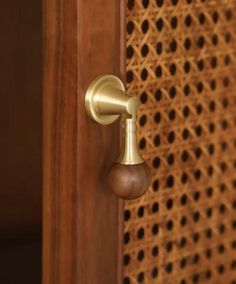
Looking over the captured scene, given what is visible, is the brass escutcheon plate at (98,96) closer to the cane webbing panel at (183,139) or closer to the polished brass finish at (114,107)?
the polished brass finish at (114,107)

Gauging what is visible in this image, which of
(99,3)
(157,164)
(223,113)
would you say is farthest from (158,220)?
(99,3)

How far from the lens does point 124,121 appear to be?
79cm

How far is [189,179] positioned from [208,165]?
5cm

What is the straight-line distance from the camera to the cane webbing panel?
933 mm

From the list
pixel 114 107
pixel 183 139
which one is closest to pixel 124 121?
pixel 114 107

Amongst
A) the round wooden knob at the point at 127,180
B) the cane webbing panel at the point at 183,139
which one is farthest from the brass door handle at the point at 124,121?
the cane webbing panel at the point at 183,139

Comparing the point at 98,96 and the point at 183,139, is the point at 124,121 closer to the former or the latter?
the point at 98,96

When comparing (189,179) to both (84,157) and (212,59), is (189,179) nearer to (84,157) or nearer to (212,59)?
(212,59)

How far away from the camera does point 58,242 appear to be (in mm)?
798

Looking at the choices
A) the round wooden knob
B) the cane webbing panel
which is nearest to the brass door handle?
the round wooden knob

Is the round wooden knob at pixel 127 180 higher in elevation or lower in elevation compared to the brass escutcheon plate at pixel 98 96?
lower

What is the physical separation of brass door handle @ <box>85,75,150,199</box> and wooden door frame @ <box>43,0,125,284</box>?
10 mm

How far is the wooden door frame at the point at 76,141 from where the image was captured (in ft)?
2.51

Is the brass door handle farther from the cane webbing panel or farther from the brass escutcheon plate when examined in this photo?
the cane webbing panel
